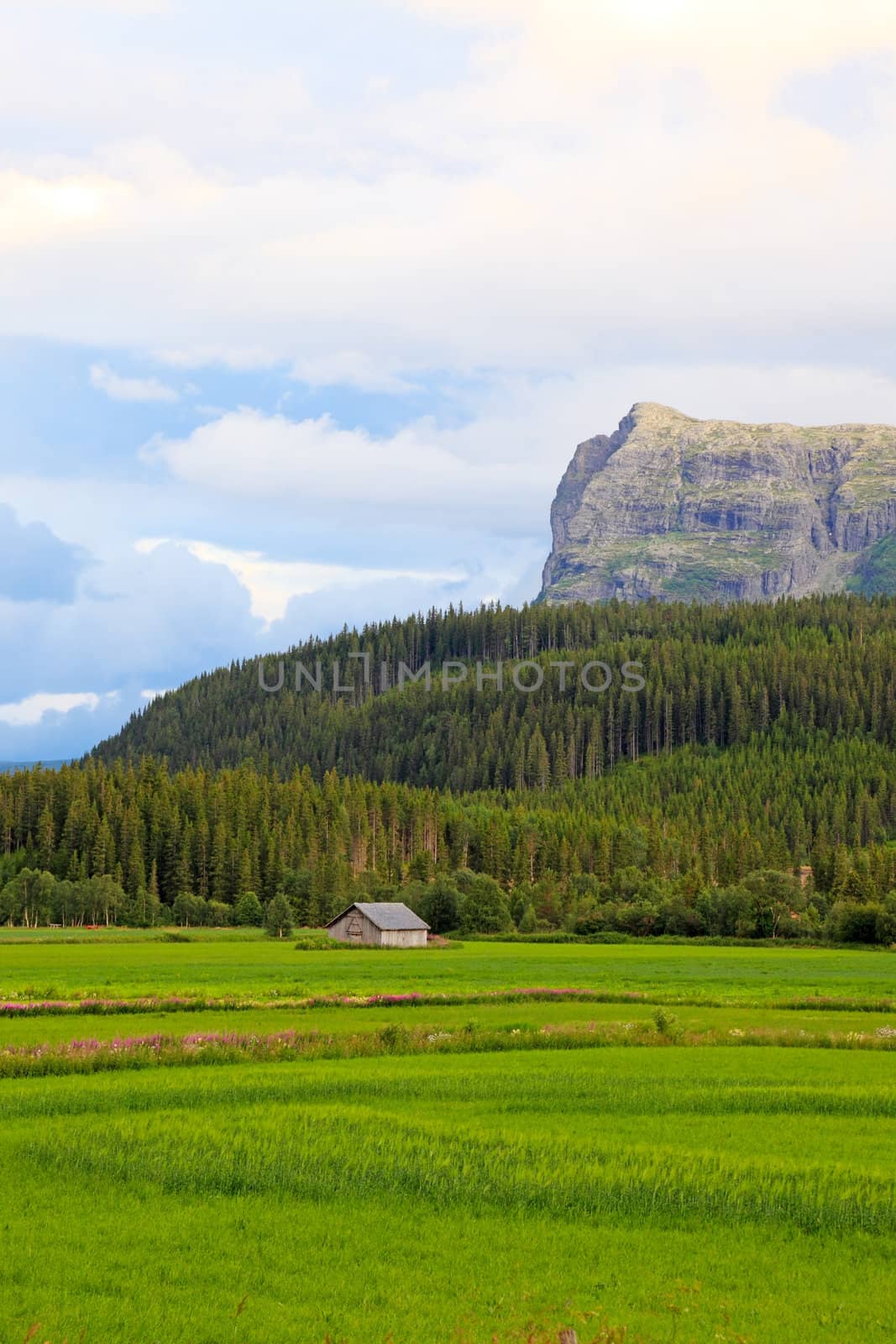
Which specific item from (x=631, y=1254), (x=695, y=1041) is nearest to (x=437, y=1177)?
(x=631, y=1254)

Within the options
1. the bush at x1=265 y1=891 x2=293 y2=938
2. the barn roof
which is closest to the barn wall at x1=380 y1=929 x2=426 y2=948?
the barn roof

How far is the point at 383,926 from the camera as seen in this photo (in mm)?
117062

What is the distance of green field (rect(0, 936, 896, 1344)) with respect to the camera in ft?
54.0

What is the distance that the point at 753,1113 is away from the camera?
3181 centimetres

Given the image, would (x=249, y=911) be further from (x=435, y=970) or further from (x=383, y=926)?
(x=435, y=970)

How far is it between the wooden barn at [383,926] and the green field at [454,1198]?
73395 mm

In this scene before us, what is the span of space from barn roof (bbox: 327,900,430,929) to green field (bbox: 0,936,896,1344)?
73324mm

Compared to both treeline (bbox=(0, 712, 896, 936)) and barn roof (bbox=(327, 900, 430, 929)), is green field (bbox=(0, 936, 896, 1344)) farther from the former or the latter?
treeline (bbox=(0, 712, 896, 936))

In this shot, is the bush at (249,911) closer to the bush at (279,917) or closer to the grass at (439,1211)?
the bush at (279,917)

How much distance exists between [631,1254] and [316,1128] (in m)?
10.2

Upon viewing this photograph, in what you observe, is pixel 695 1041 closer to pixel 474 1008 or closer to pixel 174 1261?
pixel 474 1008

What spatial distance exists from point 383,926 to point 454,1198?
96376 mm

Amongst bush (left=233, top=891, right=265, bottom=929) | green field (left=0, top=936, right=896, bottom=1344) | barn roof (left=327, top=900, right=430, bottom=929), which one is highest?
green field (left=0, top=936, right=896, bottom=1344)

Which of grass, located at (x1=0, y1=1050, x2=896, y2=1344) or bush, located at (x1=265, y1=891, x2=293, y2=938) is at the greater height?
grass, located at (x1=0, y1=1050, x2=896, y2=1344)
